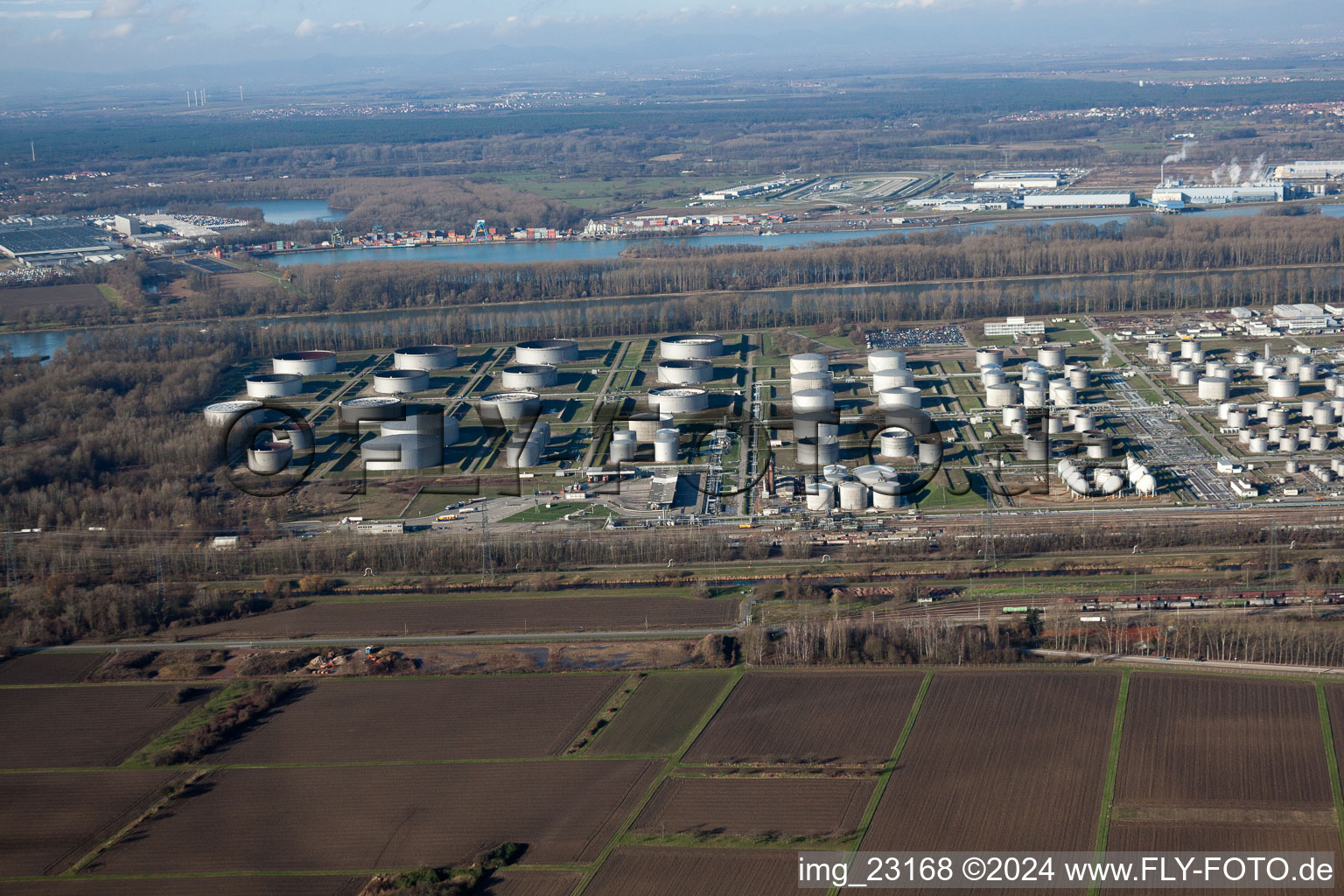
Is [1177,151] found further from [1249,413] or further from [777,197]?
[1249,413]

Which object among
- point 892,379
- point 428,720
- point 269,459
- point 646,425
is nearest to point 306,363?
point 269,459

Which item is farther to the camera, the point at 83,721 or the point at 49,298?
the point at 49,298

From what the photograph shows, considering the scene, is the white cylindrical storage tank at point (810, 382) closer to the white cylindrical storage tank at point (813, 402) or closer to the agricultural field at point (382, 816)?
the white cylindrical storage tank at point (813, 402)

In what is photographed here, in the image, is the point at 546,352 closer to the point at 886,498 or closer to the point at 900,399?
the point at 900,399

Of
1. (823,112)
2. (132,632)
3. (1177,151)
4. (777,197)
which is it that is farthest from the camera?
(823,112)

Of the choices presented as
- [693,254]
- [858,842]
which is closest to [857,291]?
[693,254]

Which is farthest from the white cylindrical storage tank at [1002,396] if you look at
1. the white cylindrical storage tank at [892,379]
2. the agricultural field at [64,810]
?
the agricultural field at [64,810]
